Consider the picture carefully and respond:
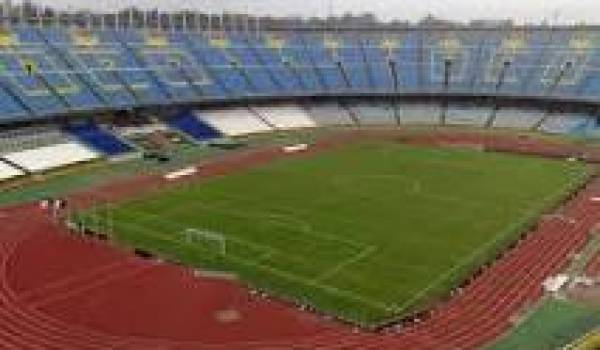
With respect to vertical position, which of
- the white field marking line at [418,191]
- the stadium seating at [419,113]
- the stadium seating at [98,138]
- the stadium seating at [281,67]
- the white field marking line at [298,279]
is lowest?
the white field marking line at [298,279]

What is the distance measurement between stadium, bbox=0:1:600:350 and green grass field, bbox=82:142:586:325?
0.64 feet

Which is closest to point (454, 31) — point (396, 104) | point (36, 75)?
point (396, 104)

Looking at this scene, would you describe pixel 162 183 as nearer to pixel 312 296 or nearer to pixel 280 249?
pixel 280 249

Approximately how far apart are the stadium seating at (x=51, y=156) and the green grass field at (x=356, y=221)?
1395cm

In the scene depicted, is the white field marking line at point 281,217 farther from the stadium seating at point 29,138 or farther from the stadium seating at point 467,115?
the stadium seating at point 467,115

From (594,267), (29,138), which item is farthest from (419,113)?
(594,267)

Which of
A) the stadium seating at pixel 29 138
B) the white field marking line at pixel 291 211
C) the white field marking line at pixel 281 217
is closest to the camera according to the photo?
the white field marking line at pixel 291 211

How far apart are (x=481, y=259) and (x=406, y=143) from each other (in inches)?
1457

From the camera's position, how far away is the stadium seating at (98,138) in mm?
71188

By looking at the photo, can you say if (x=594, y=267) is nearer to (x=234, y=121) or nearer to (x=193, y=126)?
(x=193, y=126)

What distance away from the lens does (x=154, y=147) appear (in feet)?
242

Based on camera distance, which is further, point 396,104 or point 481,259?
point 396,104

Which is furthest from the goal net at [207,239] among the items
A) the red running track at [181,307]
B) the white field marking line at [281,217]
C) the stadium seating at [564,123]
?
the stadium seating at [564,123]

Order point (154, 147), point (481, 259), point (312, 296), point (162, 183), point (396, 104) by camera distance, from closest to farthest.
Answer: point (312, 296) < point (481, 259) < point (162, 183) < point (154, 147) < point (396, 104)
